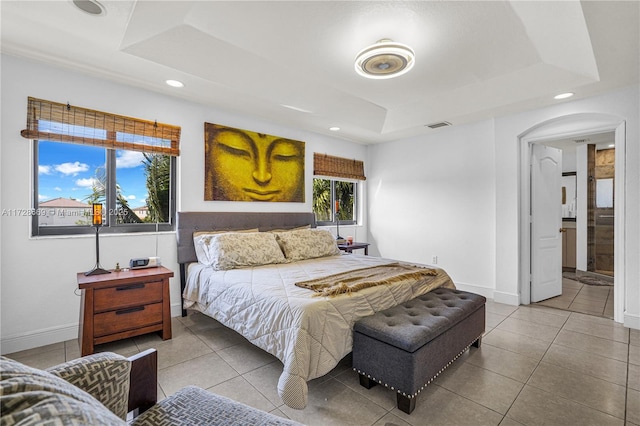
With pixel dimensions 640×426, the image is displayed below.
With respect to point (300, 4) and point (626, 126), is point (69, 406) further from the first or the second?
point (626, 126)

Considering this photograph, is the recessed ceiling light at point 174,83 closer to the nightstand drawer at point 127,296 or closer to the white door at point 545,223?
the nightstand drawer at point 127,296

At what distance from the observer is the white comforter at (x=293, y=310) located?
1.80m

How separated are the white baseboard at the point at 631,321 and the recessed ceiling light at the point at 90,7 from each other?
5289 mm

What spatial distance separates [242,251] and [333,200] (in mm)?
2597

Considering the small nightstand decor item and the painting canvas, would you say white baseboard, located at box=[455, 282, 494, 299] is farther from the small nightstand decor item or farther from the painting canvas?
the small nightstand decor item

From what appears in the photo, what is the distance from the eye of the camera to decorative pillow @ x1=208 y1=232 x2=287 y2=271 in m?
2.97

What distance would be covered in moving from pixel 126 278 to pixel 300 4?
256 cm

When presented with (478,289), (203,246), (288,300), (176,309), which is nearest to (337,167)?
(203,246)

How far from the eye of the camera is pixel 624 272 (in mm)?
3150

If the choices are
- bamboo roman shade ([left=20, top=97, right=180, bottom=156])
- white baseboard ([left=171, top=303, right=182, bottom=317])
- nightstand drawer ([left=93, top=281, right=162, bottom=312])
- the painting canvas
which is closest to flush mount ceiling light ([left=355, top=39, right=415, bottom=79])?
the painting canvas

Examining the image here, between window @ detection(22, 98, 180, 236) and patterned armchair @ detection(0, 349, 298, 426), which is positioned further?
window @ detection(22, 98, 180, 236)

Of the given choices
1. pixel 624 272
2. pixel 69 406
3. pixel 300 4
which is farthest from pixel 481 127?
pixel 69 406

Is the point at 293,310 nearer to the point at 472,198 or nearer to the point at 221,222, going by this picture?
the point at 221,222

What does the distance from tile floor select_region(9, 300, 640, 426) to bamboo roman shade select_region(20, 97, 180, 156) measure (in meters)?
1.87
